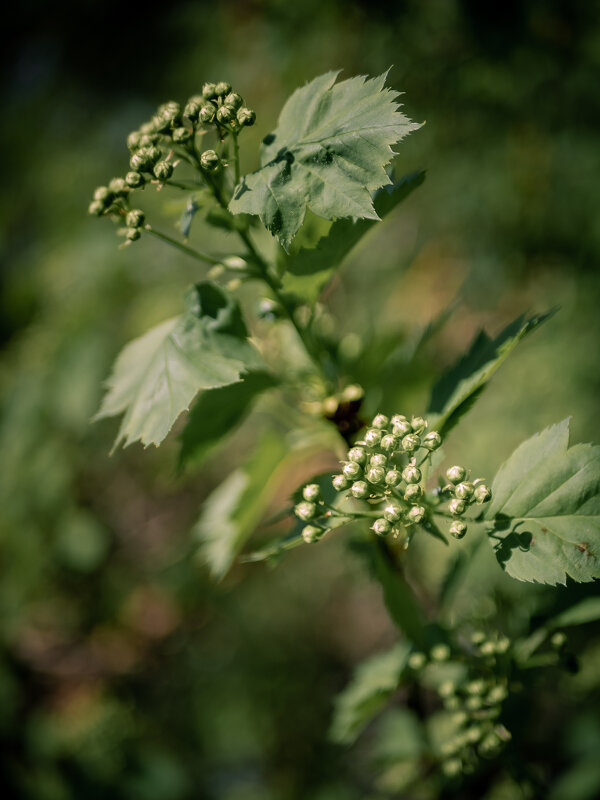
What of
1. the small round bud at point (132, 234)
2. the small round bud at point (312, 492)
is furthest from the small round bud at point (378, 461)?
the small round bud at point (132, 234)

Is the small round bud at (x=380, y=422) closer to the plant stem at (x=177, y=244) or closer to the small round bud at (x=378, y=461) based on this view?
the small round bud at (x=378, y=461)

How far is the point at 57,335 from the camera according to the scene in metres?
3.60

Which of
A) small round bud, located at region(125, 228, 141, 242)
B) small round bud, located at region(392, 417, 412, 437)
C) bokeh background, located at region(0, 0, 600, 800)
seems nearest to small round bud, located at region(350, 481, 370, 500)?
small round bud, located at region(392, 417, 412, 437)

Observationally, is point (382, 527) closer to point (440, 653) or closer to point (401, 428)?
point (401, 428)

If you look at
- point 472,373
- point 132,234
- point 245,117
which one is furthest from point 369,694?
point 245,117

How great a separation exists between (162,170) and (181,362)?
350mm

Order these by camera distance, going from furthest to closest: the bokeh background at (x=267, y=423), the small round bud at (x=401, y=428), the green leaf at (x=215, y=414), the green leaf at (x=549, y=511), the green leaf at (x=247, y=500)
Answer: the bokeh background at (x=267, y=423) → the green leaf at (x=247, y=500) → the green leaf at (x=215, y=414) → the small round bud at (x=401, y=428) → the green leaf at (x=549, y=511)

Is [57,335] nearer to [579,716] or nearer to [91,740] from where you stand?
[91,740]

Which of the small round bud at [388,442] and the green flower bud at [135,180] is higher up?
the green flower bud at [135,180]

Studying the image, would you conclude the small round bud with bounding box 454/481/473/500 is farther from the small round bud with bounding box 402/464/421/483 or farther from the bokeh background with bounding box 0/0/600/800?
the bokeh background with bounding box 0/0/600/800

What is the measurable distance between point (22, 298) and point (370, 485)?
12.9ft

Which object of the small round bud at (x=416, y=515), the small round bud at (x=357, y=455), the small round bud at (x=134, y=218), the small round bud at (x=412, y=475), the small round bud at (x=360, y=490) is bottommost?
the small round bud at (x=416, y=515)

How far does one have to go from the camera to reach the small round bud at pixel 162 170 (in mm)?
1003

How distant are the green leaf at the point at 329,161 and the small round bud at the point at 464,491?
0.47 meters
